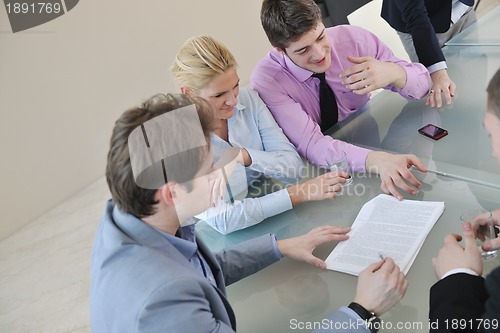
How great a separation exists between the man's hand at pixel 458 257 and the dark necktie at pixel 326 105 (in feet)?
2.94

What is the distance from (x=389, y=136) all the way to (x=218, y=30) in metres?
2.46

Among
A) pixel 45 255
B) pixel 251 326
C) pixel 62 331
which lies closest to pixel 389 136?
pixel 251 326

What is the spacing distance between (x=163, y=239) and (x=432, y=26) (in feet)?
6.02

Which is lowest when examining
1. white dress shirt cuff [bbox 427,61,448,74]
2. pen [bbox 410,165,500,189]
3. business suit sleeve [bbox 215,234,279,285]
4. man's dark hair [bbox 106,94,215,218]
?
business suit sleeve [bbox 215,234,279,285]

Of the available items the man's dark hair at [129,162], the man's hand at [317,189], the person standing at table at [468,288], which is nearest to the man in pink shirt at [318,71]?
the man's hand at [317,189]

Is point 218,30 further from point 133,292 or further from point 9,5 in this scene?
point 133,292

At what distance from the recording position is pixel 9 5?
285cm

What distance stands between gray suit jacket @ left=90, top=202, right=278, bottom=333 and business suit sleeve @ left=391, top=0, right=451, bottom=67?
1.49m

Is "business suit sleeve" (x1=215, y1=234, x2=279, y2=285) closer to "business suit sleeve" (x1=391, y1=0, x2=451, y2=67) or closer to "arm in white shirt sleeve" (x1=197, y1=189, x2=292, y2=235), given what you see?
"arm in white shirt sleeve" (x1=197, y1=189, x2=292, y2=235)

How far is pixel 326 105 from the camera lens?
6.26ft

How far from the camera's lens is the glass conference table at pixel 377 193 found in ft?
3.72

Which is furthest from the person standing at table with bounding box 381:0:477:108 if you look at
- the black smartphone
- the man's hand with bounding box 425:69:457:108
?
the black smartphone

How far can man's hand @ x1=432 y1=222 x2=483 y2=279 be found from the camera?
40.0 inches

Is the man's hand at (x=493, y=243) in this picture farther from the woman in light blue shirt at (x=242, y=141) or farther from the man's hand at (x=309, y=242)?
the woman in light blue shirt at (x=242, y=141)
